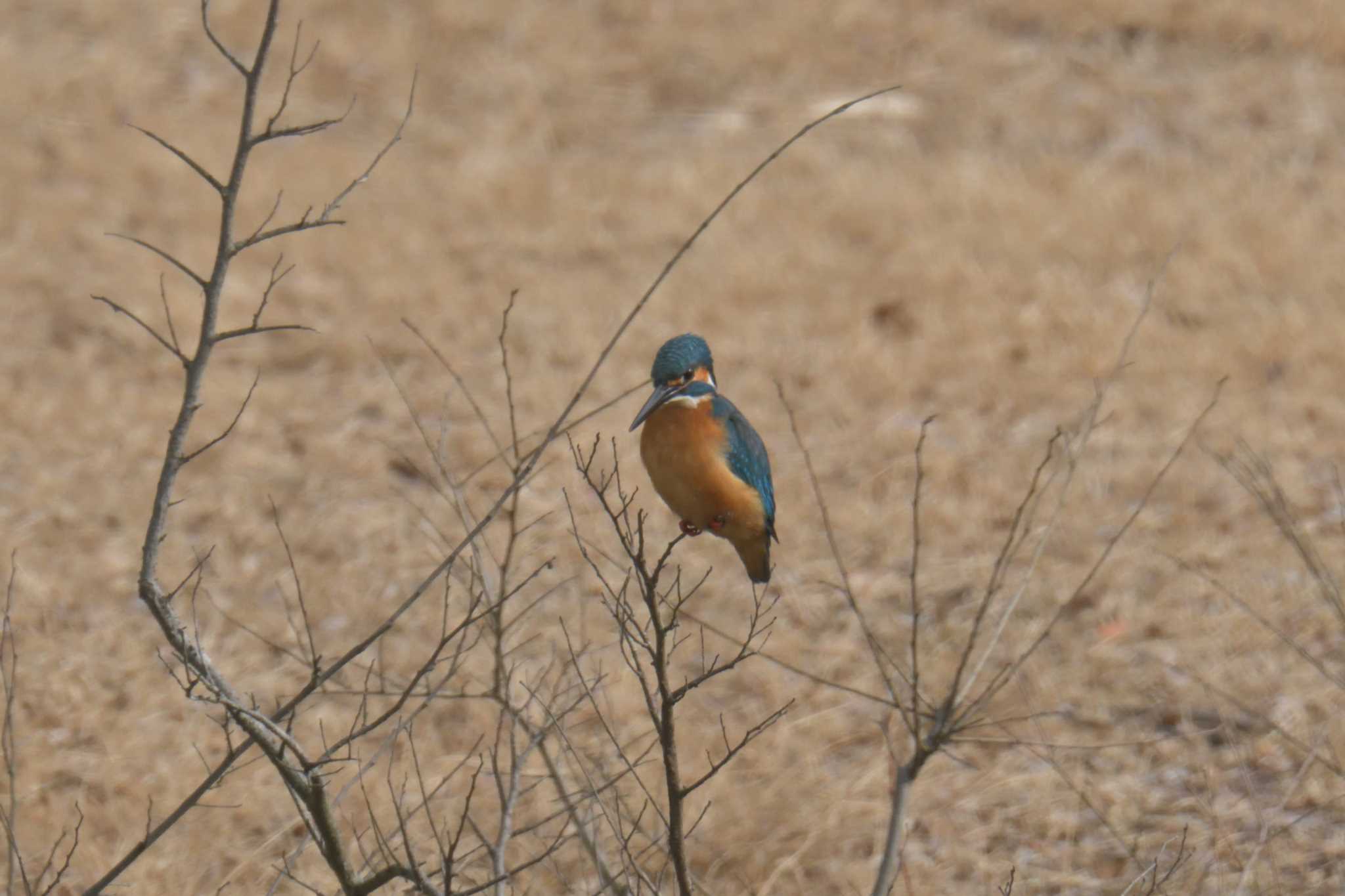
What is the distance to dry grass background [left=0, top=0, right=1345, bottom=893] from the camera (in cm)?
472

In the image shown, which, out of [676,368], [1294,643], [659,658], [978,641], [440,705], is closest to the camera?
[659,658]

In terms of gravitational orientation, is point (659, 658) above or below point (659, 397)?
below

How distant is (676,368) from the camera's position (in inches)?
103

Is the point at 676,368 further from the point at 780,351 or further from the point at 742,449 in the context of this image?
the point at 780,351

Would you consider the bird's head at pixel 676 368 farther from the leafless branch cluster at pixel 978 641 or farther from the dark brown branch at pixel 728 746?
the leafless branch cluster at pixel 978 641

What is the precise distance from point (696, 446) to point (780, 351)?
4.72 metres

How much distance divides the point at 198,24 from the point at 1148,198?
6227 mm

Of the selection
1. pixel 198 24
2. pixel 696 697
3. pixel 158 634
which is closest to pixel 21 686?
pixel 158 634

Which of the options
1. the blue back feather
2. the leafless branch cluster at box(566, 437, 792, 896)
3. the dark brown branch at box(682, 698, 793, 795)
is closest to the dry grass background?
the leafless branch cluster at box(566, 437, 792, 896)

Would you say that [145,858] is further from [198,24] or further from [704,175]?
[198,24]

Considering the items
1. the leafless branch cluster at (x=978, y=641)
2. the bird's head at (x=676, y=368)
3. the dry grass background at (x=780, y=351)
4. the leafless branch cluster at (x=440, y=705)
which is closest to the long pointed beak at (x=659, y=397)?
the bird's head at (x=676, y=368)

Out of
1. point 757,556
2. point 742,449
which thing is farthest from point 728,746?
point 742,449

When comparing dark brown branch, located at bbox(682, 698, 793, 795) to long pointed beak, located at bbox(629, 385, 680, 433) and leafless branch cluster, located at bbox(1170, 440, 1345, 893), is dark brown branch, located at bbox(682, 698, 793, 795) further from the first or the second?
leafless branch cluster, located at bbox(1170, 440, 1345, 893)

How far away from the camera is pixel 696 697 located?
5.32 metres
